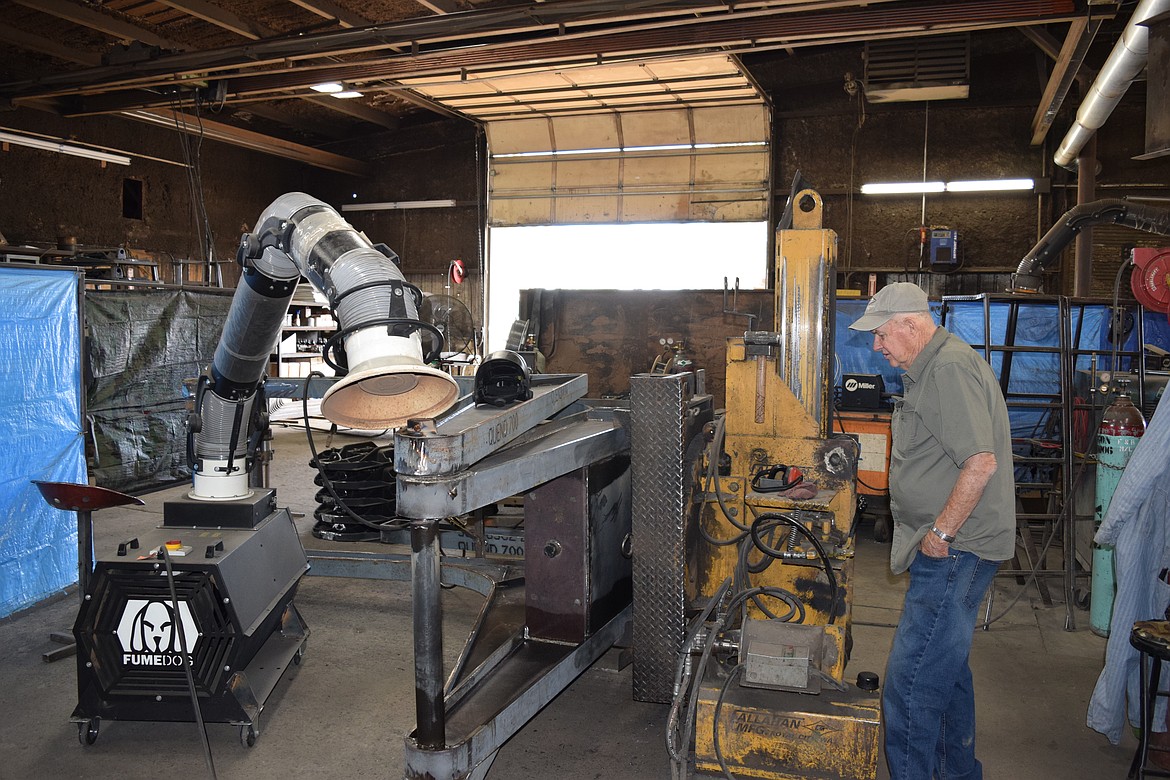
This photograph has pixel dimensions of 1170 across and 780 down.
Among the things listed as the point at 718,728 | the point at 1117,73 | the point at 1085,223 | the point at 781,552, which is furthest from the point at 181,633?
the point at 1085,223

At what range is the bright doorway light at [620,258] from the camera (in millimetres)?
12727

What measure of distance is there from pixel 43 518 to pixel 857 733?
15.9 feet

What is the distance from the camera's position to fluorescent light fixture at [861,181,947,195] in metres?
12.1

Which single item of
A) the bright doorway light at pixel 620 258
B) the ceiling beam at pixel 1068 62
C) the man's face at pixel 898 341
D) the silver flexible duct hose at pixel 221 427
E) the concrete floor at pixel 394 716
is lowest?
the concrete floor at pixel 394 716

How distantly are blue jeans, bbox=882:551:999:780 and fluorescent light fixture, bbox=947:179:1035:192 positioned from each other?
34.6 feet

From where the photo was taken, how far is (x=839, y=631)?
3539mm

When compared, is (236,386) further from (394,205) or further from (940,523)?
(394,205)

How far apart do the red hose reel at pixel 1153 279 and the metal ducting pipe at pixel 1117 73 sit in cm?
133

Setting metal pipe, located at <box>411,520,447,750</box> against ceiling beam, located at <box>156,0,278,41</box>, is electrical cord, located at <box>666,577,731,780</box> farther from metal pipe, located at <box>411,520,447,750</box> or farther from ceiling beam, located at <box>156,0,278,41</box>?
ceiling beam, located at <box>156,0,278,41</box>

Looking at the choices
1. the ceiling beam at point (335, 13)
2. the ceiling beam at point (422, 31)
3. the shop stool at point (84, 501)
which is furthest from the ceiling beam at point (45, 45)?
the shop stool at point (84, 501)

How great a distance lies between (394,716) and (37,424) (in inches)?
122

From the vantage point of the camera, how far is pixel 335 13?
798cm

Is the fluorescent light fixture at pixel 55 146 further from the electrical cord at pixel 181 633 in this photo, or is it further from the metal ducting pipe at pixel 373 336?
the metal ducting pipe at pixel 373 336

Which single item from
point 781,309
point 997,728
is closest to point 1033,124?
point 781,309
